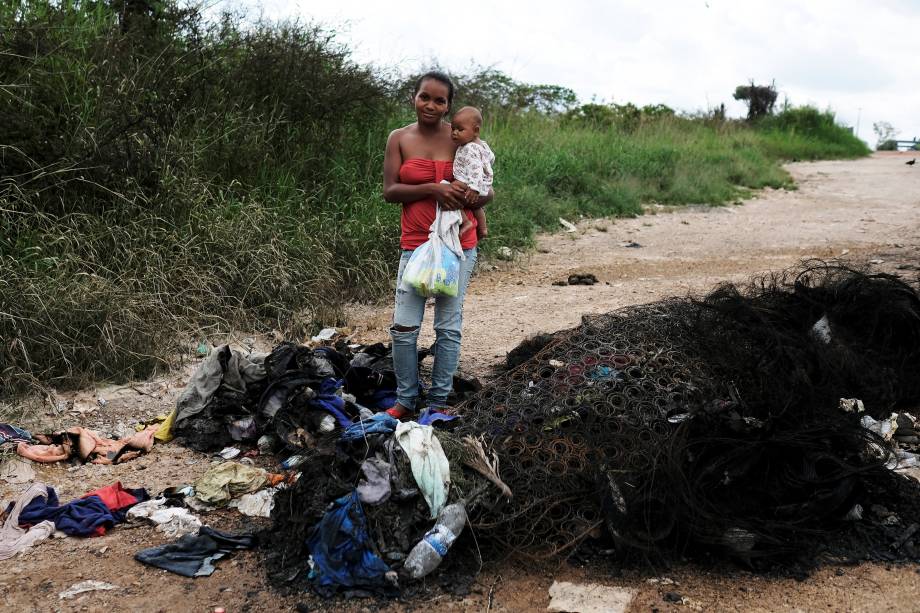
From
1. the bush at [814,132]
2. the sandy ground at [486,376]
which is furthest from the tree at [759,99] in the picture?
the sandy ground at [486,376]

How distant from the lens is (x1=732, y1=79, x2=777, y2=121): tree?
2231 cm

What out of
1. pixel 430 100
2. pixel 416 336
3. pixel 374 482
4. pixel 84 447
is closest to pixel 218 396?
pixel 84 447

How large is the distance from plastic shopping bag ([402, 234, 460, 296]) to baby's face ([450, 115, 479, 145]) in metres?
0.44

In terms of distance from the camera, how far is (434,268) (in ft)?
11.7

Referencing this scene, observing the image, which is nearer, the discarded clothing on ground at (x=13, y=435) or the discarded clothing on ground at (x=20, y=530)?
the discarded clothing on ground at (x=20, y=530)

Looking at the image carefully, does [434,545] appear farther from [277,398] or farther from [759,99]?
[759,99]

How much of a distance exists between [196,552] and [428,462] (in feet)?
2.97

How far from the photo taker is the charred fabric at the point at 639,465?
2799 mm

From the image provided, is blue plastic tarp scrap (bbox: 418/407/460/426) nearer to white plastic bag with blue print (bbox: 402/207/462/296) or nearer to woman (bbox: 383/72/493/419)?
woman (bbox: 383/72/493/419)

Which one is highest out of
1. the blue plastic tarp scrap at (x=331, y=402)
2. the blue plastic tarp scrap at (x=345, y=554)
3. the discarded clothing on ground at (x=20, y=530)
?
the blue plastic tarp scrap at (x=331, y=402)

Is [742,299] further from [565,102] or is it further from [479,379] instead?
[565,102]

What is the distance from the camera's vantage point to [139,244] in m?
5.62

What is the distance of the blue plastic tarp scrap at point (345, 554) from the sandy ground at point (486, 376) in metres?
0.07

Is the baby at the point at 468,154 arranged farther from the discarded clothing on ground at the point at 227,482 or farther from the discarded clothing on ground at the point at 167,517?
the discarded clothing on ground at the point at 167,517
